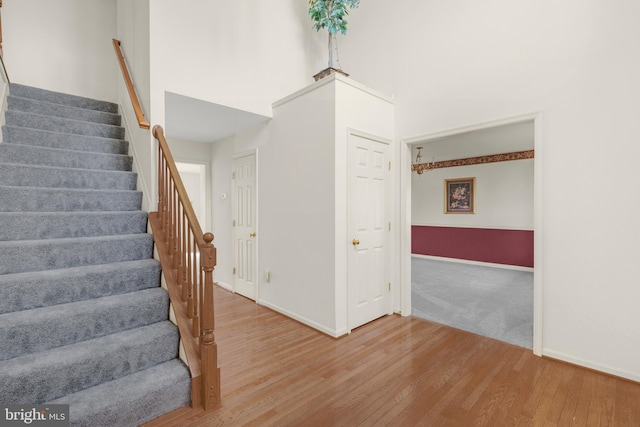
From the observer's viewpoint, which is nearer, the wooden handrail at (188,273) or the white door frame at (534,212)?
the wooden handrail at (188,273)

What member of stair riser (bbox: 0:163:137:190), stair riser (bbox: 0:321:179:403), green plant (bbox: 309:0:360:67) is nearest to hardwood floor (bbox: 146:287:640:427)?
stair riser (bbox: 0:321:179:403)

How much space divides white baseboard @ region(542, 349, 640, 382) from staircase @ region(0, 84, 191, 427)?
115 inches

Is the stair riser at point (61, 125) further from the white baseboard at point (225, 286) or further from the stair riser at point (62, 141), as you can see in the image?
the white baseboard at point (225, 286)

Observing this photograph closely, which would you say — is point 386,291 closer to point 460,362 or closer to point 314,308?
point 314,308

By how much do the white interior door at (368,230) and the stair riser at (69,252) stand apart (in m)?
1.99

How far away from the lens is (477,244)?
6898 mm

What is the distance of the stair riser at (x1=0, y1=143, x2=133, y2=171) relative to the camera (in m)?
2.58

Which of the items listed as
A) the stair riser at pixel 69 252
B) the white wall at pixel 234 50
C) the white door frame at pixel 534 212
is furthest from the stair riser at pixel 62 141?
the white door frame at pixel 534 212

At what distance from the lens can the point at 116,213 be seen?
2576 mm

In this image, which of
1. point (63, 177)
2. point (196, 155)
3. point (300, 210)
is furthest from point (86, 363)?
point (196, 155)

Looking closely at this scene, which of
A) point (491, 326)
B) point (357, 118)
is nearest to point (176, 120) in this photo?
point (357, 118)

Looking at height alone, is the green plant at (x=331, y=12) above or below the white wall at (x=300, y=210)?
above

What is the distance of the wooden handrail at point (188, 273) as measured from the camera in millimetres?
1911

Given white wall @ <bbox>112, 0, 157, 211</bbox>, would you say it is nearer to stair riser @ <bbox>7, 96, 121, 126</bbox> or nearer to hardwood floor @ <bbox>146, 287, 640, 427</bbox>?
stair riser @ <bbox>7, 96, 121, 126</bbox>
